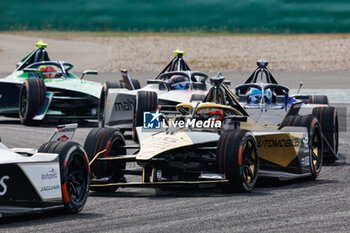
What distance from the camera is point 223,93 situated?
39.8 feet

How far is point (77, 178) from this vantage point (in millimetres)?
9023

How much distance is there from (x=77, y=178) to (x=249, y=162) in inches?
96.7

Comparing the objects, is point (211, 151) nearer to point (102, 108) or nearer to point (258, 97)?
point (258, 97)

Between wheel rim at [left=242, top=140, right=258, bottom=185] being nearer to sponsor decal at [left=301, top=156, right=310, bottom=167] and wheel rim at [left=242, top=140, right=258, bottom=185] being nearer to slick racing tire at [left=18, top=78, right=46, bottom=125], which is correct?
sponsor decal at [left=301, top=156, right=310, bottom=167]

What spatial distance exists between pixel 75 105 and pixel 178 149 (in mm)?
10039

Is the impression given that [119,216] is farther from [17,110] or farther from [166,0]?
[166,0]

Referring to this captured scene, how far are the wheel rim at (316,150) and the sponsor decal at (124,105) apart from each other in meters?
5.74

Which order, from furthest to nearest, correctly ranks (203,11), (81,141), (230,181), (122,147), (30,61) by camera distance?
(203,11)
(30,61)
(81,141)
(122,147)
(230,181)

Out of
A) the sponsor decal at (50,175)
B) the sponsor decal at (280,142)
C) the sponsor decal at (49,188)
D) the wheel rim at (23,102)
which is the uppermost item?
the sponsor decal at (50,175)

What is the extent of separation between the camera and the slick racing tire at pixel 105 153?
35.2 ft

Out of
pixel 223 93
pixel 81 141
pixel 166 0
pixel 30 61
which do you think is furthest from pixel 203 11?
pixel 223 93

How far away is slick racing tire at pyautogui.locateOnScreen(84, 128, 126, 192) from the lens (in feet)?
35.2

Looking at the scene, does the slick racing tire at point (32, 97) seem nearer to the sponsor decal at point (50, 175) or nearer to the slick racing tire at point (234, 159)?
the slick racing tire at point (234, 159)

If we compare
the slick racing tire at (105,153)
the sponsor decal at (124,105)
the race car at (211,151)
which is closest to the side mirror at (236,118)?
the race car at (211,151)
